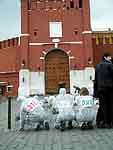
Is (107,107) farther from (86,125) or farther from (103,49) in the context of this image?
(103,49)

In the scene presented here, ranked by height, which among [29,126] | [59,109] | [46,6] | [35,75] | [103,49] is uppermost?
[46,6]

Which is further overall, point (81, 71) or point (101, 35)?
point (101, 35)

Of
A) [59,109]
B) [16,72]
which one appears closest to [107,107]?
[59,109]

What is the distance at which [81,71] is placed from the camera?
112ft

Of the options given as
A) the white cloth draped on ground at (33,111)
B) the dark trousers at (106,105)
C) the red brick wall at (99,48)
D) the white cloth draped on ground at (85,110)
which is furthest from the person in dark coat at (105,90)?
the red brick wall at (99,48)

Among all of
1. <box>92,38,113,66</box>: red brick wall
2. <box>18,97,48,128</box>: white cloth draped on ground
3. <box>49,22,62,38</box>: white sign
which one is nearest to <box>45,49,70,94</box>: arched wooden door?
<box>49,22,62,38</box>: white sign

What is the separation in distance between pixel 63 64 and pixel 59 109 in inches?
1055

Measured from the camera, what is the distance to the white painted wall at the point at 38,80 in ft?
111

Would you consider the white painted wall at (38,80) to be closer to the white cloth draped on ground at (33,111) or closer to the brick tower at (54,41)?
the brick tower at (54,41)

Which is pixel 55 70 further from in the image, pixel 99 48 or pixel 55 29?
pixel 99 48

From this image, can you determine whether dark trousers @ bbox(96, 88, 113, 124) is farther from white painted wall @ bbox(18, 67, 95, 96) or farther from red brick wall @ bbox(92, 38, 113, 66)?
red brick wall @ bbox(92, 38, 113, 66)

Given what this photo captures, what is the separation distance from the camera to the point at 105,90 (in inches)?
308

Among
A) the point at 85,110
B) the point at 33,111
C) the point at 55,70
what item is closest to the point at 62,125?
the point at 85,110

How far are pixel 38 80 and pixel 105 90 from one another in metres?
26.4
